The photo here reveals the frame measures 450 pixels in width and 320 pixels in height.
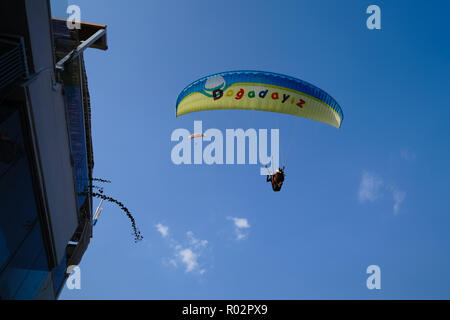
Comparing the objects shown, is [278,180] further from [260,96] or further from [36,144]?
[36,144]

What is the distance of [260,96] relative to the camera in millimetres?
14102

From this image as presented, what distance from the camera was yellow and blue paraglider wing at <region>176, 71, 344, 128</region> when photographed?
13414 millimetres

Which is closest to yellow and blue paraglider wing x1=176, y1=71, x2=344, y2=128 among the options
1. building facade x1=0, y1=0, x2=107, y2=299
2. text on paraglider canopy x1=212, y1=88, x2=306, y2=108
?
text on paraglider canopy x1=212, y1=88, x2=306, y2=108

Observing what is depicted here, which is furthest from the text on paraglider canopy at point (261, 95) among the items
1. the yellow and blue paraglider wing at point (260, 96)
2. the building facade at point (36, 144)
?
the building facade at point (36, 144)

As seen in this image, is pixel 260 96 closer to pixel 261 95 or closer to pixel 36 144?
pixel 261 95

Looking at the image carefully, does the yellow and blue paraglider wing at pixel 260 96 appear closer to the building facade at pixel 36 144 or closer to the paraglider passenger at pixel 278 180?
the paraglider passenger at pixel 278 180

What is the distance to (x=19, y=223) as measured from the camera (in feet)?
27.7

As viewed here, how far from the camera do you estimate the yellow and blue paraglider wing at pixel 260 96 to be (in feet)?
44.0

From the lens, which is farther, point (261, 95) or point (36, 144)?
point (261, 95)

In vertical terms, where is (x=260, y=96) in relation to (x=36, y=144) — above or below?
above

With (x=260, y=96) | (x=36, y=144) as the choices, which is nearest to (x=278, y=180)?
(x=260, y=96)

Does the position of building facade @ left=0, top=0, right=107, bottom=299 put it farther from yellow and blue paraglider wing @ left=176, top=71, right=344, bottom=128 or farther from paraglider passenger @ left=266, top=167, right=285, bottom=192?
paraglider passenger @ left=266, top=167, right=285, bottom=192

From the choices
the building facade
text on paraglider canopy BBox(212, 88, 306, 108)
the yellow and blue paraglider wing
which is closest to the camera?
the building facade
